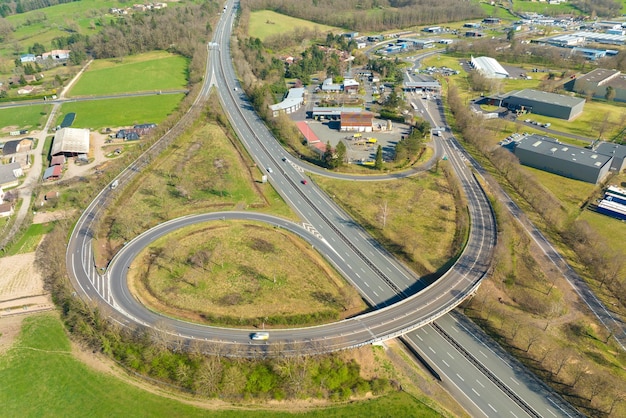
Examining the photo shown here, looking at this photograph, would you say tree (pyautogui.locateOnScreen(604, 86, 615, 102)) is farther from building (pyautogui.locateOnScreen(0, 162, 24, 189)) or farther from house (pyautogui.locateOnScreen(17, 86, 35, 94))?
house (pyautogui.locateOnScreen(17, 86, 35, 94))

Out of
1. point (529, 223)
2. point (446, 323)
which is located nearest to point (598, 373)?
point (446, 323)

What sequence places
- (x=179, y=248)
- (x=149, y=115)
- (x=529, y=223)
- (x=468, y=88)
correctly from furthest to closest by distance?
(x=468, y=88) < (x=149, y=115) < (x=529, y=223) < (x=179, y=248)

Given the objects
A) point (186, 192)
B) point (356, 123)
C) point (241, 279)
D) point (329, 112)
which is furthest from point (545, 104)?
point (241, 279)

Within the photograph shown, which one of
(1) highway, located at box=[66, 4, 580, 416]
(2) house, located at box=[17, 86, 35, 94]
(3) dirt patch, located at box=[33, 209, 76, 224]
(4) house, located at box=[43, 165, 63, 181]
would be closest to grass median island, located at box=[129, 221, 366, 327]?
(1) highway, located at box=[66, 4, 580, 416]

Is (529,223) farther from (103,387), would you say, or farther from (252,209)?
(103,387)

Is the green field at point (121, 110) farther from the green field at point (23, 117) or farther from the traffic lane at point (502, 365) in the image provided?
the traffic lane at point (502, 365)

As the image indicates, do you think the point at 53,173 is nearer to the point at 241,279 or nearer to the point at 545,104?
the point at 241,279
